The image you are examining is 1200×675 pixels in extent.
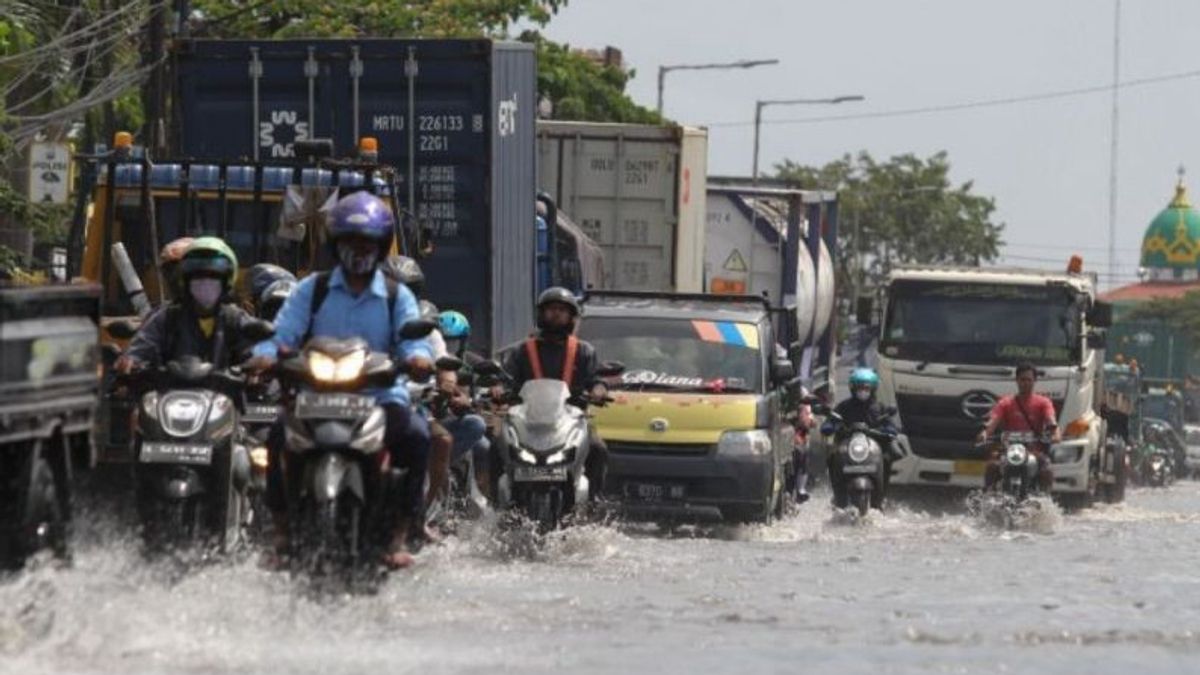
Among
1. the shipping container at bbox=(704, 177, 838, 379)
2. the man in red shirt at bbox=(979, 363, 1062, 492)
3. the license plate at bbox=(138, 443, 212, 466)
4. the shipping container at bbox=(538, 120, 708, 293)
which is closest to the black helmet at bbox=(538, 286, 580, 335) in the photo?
the license plate at bbox=(138, 443, 212, 466)

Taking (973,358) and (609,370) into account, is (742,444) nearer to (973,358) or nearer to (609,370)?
(609,370)

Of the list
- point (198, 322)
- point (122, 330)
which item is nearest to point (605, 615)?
point (198, 322)

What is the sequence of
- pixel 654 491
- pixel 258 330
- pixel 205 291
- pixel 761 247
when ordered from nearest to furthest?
pixel 258 330 → pixel 205 291 → pixel 654 491 → pixel 761 247

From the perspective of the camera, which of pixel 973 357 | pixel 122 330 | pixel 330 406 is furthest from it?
pixel 973 357

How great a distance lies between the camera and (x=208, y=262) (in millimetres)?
13781

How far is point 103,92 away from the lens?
3416 centimetres

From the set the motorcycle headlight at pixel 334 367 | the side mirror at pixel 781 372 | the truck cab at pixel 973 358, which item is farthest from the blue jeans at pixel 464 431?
the truck cab at pixel 973 358

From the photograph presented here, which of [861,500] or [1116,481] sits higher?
[861,500]

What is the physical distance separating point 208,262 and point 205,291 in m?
0.14

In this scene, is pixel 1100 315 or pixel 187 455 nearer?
pixel 187 455

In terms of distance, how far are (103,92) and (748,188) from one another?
8.28 meters

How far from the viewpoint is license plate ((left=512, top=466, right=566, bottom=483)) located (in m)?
16.7

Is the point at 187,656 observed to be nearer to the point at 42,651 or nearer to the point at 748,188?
the point at 42,651

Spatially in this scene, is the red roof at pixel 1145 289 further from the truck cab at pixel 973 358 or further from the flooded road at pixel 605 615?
the flooded road at pixel 605 615
